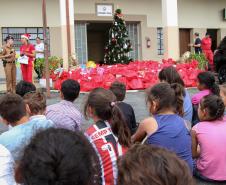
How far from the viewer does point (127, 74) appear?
11.2 meters

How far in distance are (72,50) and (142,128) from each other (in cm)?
1156

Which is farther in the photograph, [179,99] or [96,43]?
[96,43]

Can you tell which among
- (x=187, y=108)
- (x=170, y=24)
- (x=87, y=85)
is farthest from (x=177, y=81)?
(x=170, y=24)

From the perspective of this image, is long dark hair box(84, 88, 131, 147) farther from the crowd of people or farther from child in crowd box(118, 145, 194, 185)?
child in crowd box(118, 145, 194, 185)

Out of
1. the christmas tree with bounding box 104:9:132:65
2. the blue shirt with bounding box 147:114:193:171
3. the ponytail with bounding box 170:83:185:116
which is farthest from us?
the christmas tree with bounding box 104:9:132:65

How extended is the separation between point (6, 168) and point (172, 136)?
137cm

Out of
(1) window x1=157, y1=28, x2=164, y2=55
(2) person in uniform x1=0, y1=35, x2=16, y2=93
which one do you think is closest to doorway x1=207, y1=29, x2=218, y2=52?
(1) window x1=157, y1=28, x2=164, y2=55

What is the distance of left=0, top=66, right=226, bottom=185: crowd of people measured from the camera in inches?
56.1

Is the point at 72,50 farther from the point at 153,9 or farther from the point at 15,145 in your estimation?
the point at 15,145

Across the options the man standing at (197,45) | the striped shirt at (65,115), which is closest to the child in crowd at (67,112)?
the striped shirt at (65,115)

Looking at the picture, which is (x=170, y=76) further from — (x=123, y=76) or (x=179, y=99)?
(x=123, y=76)

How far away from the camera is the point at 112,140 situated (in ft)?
9.88

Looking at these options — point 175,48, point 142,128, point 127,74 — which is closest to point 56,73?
point 127,74

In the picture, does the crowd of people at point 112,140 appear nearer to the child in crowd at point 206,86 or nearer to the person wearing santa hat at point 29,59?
the child in crowd at point 206,86
